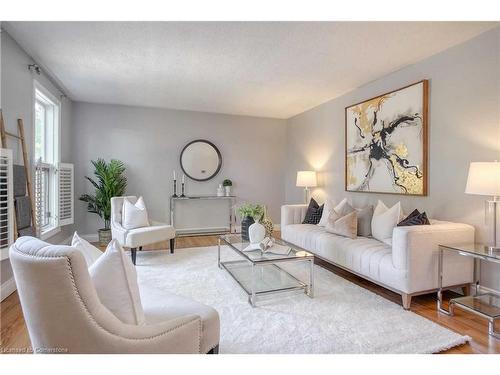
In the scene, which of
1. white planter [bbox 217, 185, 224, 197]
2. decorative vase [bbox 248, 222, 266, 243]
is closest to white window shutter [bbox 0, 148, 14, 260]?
decorative vase [bbox 248, 222, 266, 243]

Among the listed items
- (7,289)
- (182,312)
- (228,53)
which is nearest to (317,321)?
(182,312)

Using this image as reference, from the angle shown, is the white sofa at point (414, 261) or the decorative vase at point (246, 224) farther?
the decorative vase at point (246, 224)

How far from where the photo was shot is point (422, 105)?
325 cm

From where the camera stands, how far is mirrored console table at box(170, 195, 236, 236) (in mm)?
5676

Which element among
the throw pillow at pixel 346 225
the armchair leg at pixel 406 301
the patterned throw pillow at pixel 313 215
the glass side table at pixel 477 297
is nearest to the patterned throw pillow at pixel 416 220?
the glass side table at pixel 477 297

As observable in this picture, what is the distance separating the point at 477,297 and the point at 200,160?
15.2 feet

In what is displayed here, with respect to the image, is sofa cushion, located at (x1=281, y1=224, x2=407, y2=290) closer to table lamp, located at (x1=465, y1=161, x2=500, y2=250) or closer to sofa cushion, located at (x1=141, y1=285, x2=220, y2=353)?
table lamp, located at (x1=465, y1=161, x2=500, y2=250)

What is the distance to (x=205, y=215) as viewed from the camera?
595 cm

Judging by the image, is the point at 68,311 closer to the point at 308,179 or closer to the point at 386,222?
the point at 386,222

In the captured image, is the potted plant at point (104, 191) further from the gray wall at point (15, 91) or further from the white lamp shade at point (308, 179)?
the white lamp shade at point (308, 179)

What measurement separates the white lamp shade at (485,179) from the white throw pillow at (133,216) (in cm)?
375

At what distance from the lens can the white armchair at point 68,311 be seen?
1.01 metres

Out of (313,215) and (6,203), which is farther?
(313,215)
